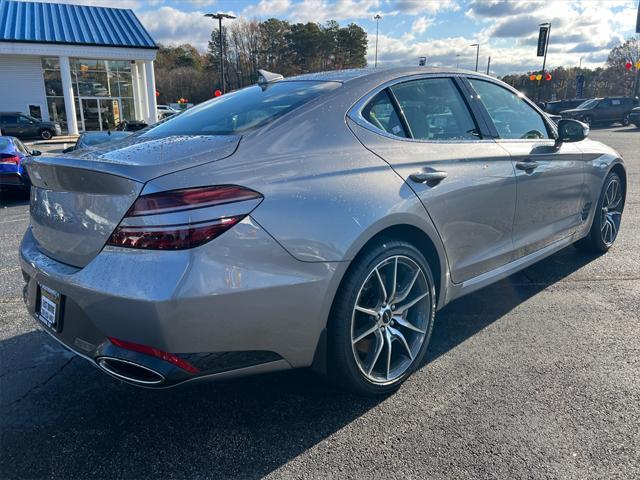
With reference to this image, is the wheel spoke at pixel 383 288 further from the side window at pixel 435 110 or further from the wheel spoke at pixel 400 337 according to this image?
the side window at pixel 435 110

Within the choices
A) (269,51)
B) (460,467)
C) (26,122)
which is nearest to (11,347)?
(460,467)

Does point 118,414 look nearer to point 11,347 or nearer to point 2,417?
point 2,417

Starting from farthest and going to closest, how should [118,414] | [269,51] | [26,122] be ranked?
[269,51]
[26,122]
[118,414]

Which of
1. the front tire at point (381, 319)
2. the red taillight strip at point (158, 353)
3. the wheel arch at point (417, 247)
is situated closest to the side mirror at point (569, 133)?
the wheel arch at point (417, 247)

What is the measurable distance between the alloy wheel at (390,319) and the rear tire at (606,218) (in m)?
2.74

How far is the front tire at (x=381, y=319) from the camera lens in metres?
2.37

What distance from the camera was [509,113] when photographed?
3672 mm

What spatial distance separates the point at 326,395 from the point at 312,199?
1.13 metres

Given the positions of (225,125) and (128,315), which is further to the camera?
(225,125)

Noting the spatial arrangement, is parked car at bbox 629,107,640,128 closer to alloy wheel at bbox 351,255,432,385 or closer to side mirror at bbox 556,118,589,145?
side mirror at bbox 556,118,589,145

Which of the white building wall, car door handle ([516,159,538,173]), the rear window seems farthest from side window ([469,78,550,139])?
the white building wall

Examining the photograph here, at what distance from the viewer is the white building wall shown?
27736 millimetres

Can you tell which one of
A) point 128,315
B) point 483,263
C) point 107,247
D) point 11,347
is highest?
point 107,247

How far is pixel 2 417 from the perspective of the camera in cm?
253
